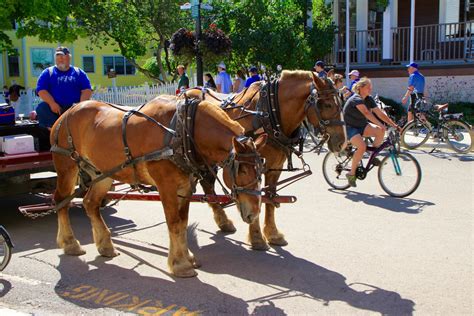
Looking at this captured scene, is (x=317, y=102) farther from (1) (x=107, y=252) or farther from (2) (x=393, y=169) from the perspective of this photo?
(2) (x=393, y=169)

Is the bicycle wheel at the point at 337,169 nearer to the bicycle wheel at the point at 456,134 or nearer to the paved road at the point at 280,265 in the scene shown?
the paved road at the point at 280,265

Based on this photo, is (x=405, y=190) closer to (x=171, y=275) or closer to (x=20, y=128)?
(x=171, y=275)

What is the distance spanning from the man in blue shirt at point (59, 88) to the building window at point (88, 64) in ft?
111

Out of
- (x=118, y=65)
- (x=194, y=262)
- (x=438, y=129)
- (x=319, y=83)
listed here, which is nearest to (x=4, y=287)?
(x=194, y=262)

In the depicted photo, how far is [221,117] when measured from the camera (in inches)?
205

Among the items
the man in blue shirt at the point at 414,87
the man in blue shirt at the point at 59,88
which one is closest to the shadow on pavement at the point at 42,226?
the man in blue shirt at the point at 59,88

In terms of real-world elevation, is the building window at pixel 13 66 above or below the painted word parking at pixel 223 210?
above

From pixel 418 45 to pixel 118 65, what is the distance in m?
26.4

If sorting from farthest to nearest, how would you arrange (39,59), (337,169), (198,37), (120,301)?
(39,59)
(198,37)
(337,169)
(120,301)

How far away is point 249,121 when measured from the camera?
21.2 feet

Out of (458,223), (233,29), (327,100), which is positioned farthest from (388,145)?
(233,29)

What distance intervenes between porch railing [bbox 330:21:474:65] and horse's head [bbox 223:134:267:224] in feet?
55.0

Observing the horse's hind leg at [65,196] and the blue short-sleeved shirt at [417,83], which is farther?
the blue short-sleeved shirt at [417,83]

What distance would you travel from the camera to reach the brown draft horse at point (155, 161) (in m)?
4.85
